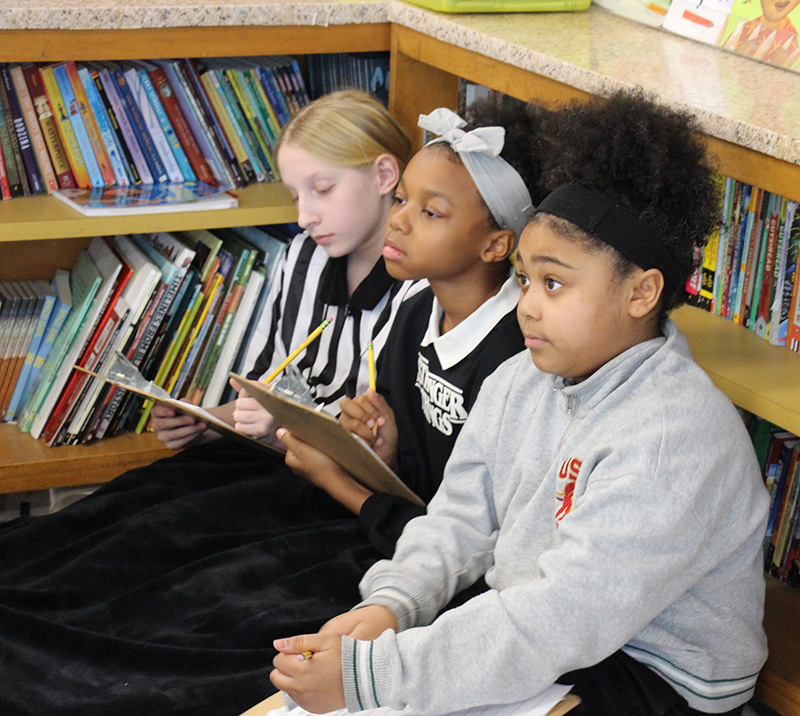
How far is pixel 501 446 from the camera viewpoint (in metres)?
1.16

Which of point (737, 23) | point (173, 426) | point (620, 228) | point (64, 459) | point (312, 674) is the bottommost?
point (64, 459)

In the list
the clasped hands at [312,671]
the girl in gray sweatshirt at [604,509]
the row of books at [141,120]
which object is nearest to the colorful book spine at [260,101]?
the row of books at [141,120]

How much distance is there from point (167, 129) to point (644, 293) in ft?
3.60

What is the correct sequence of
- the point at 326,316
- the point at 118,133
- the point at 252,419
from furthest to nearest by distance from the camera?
the point at 118,133 < the point at 326,316 < the point at 252,419

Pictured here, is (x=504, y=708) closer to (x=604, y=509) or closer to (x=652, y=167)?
(x=604, y=509)

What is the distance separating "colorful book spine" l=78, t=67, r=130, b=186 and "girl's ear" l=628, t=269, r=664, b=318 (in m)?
1.13

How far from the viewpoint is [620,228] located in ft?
3.36

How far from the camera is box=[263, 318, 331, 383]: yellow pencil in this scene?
63.0 inches

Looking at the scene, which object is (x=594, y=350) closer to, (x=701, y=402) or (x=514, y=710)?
(x=701, y=402)

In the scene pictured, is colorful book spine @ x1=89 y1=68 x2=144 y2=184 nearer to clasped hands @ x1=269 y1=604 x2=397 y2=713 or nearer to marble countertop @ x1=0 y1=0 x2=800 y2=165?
marble countertop @ x1=0 y1=0 x2=800 y2=165

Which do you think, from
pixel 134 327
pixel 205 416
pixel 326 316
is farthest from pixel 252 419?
pixel 134 327

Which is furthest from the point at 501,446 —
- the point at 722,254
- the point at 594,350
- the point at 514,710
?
the point at 722,254

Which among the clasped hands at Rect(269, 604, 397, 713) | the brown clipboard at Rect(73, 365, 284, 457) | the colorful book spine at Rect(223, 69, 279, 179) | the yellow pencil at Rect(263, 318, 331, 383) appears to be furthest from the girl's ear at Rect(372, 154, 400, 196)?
the clasped hands at Rect(269, 604, 397, 713)

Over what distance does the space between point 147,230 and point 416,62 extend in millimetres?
549
